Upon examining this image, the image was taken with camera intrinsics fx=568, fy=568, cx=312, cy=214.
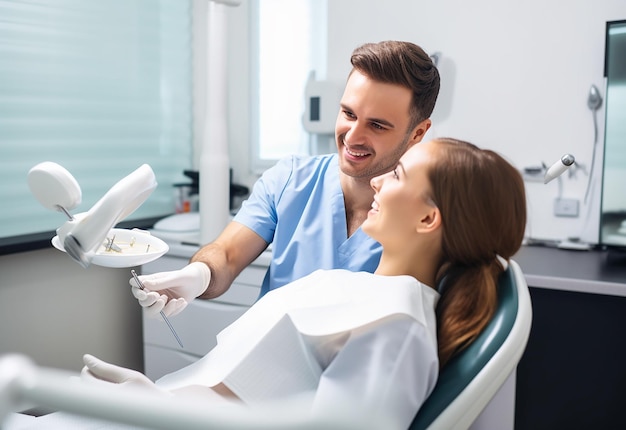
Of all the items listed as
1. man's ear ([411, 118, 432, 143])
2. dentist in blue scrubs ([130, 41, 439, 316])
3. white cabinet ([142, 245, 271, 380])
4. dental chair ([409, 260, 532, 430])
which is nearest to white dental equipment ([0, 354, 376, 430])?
dental chair ([409, 260, 532, 430])

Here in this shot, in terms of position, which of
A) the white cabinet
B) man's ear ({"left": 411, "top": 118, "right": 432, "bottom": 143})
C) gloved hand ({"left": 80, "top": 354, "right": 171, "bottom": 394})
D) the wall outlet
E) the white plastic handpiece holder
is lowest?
the white cabinet

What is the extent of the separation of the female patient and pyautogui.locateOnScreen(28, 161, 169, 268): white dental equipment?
18 centimetres

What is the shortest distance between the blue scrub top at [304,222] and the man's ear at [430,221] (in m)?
0.36

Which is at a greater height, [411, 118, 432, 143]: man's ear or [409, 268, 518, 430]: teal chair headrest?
[411, 118, 432, 143]: man's ear

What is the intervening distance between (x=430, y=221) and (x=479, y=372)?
320 millimetres

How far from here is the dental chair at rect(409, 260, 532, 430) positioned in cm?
72

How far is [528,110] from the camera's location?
2.15 metres

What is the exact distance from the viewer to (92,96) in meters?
2.36

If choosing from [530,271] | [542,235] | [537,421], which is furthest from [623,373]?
[542,235]

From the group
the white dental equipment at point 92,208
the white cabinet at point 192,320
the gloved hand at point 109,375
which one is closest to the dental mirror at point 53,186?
the white dental equipment at point 92,208

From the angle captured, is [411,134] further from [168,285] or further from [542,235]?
[542,235]

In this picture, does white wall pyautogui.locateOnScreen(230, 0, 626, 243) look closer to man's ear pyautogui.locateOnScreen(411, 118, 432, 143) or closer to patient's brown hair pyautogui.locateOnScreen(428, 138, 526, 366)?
man's ear pyautogui.locateOnScreen(411, 118, 432, 143)

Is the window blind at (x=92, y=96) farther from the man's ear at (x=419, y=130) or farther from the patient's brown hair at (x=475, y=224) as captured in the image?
the patient's brown hair at (x=475, y=224)

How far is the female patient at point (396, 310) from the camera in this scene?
0.79 m
